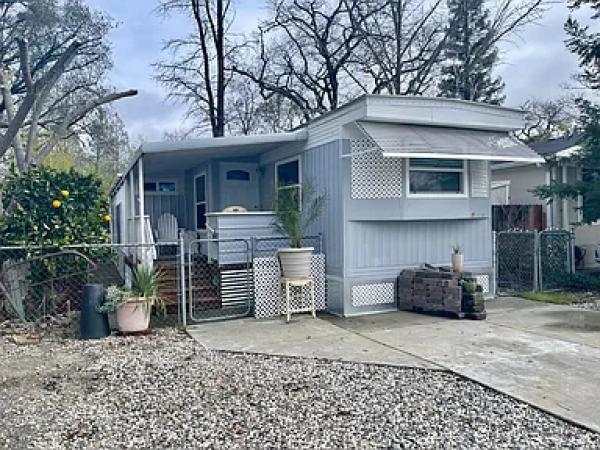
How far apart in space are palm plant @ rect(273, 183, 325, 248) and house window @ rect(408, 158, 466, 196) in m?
1.58

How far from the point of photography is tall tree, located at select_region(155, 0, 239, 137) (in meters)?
19.9

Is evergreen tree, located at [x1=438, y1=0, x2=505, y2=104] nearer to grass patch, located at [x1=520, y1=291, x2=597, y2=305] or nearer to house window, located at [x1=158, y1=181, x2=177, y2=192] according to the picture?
house window, located at [x1=158, y1=181, x2=177, y2=192]

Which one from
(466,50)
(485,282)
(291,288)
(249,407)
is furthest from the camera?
(466,50)

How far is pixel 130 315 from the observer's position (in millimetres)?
6910

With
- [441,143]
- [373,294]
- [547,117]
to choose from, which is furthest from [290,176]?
[547,117]

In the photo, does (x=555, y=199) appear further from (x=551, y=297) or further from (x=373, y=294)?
(x=373, y=294)

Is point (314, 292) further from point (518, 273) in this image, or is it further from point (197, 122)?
point (197, 122)

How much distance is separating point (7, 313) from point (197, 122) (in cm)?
1516

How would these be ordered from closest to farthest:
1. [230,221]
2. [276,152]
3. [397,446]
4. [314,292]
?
[397,446] → [314,292] → [230,221] → [276,152]

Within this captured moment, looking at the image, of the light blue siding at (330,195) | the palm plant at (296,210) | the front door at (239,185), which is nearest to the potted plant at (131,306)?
the palm plant at (296,210)

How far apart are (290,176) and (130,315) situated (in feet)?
14.2

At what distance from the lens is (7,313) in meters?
7.53

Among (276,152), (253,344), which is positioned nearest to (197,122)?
(276,152)

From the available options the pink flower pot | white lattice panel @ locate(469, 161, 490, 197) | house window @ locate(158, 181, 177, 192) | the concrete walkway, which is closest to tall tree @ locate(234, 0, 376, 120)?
A: house window @ locate(158, 181, 177, 192)
